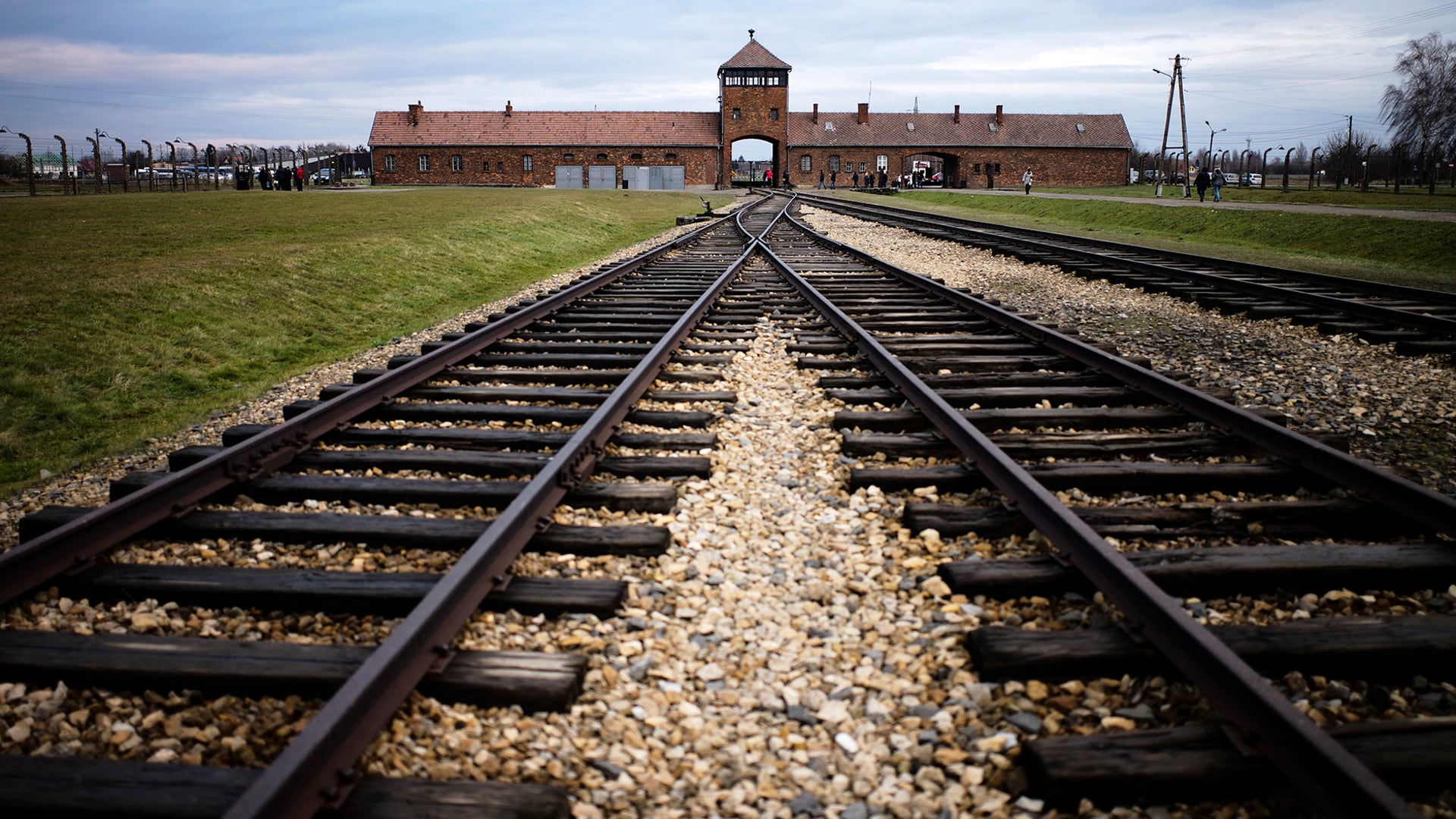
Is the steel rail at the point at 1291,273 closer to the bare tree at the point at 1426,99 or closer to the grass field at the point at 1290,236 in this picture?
the grass field at the point at 1290,236

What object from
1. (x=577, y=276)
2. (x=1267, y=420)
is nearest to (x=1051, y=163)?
(x=577, y=276)

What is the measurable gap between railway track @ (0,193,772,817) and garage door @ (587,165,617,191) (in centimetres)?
6800

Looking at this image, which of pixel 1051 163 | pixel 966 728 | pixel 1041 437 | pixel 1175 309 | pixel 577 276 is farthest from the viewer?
pixel 1051 163

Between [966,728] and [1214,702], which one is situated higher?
[1214,702]

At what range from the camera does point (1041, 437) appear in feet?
15.0

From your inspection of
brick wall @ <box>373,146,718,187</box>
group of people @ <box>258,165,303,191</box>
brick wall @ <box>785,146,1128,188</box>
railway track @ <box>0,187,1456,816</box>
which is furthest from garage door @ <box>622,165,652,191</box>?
railway track @ <box>0,187,1456,816</box>

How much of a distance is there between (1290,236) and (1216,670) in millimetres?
21188

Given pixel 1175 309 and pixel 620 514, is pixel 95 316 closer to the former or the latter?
pixel 620 514

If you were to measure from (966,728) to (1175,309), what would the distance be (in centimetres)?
859

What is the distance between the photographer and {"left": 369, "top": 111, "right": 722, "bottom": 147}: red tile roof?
2879 inches

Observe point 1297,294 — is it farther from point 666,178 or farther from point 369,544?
point 666,178

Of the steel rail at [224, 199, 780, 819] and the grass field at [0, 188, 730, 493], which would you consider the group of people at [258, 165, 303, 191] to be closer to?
the grass field at [0, 188, 730, 493]

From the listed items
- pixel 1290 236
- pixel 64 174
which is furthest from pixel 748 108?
pixel 1290 236

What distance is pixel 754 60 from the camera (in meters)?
74.3
